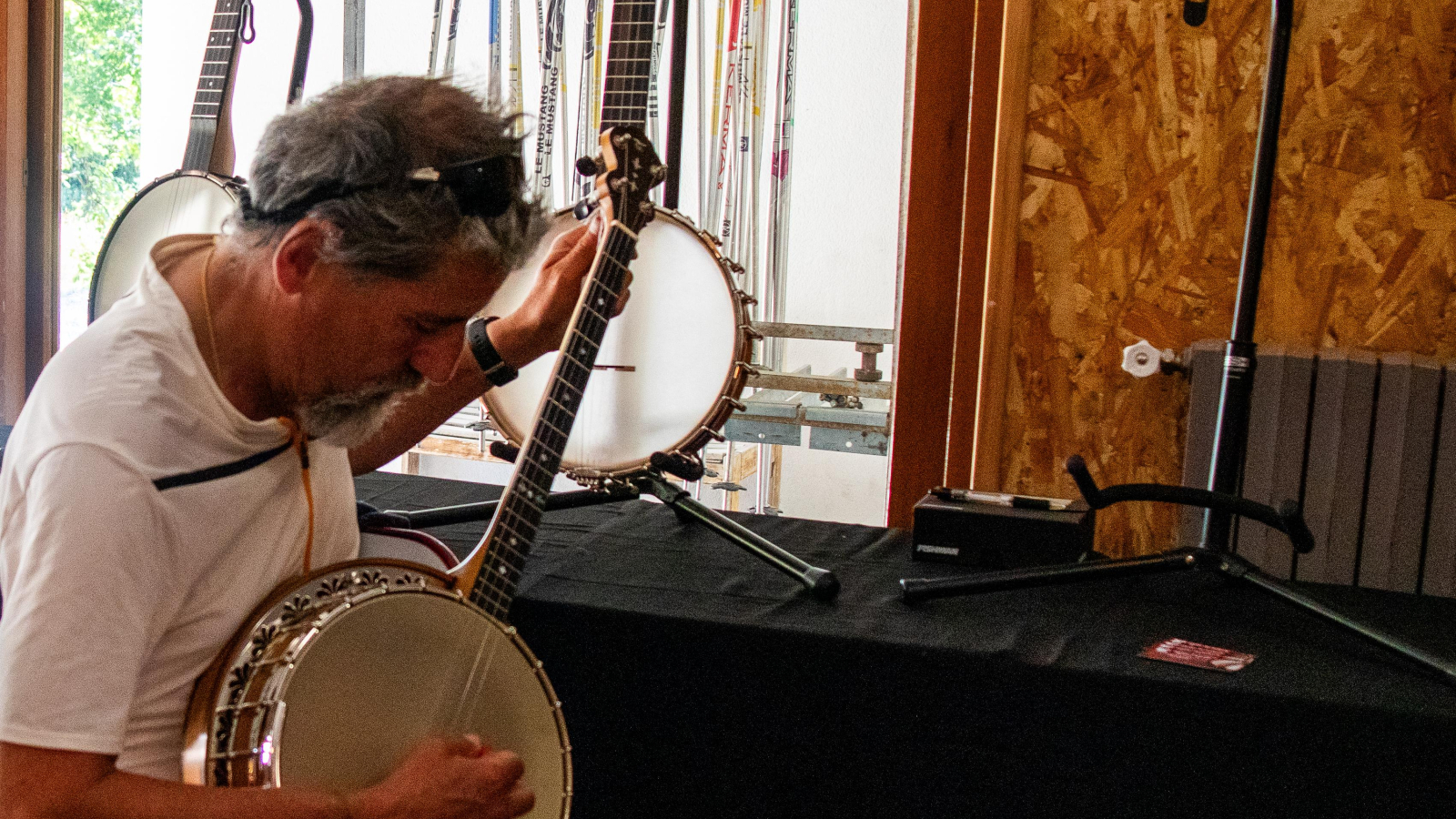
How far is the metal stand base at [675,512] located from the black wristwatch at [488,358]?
0.17m

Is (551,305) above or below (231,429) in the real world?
above

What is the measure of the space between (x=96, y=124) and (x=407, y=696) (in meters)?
3.84

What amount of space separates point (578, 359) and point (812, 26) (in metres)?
3.31

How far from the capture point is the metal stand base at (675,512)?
1.49 metres

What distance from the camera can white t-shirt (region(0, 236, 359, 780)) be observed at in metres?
0.82

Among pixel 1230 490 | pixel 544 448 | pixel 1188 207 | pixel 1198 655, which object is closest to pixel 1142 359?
pixel 1188 207

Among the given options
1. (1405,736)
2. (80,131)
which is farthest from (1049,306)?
(80,131)

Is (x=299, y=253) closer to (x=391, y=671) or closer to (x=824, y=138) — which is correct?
(x=391, y=671)

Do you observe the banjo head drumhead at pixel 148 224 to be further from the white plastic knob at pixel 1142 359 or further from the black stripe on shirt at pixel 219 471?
the white plastic knob at pixel 1142 359

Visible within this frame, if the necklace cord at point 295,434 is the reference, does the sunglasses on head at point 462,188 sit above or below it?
above

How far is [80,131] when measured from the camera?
3.95 metres

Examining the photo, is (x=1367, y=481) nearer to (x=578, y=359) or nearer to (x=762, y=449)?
(x=578, y=359)

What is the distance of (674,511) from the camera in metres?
1.86

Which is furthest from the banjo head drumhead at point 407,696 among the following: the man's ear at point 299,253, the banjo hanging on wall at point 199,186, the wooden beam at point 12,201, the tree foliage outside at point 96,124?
the tree foliage outside at point 96,124
